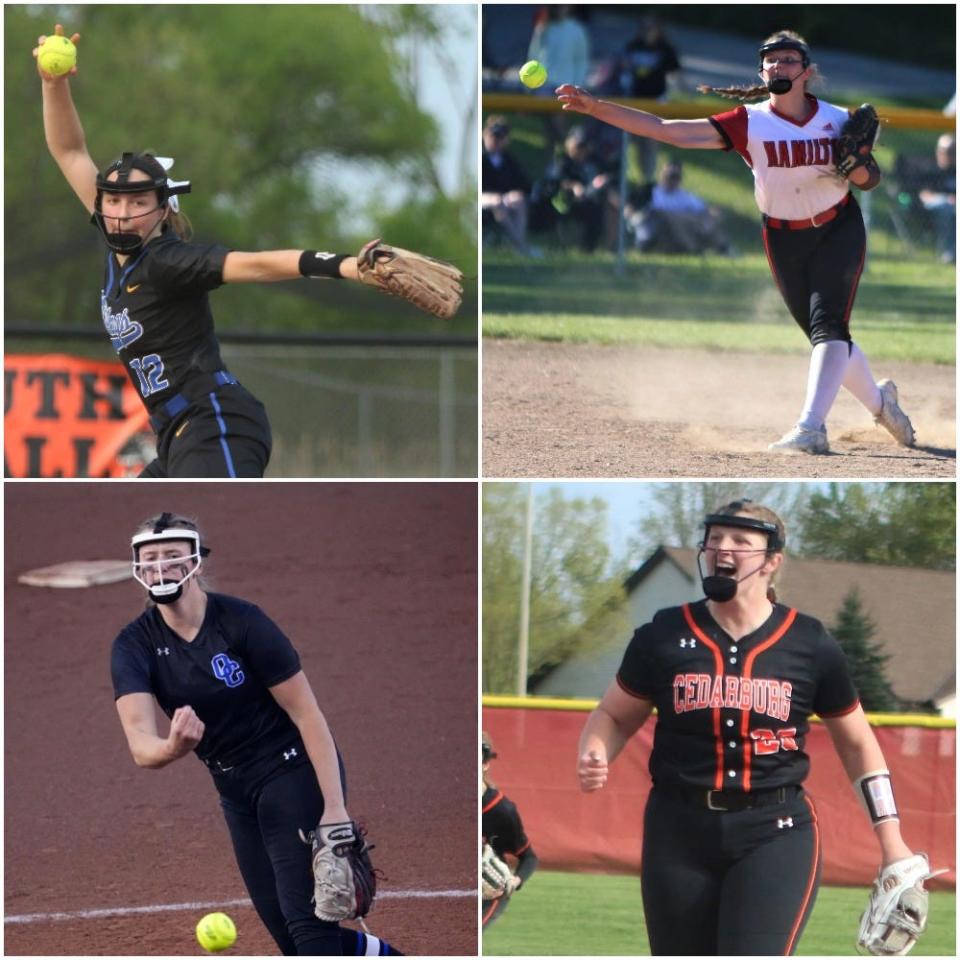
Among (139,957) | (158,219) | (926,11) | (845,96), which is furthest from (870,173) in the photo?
(926,11)

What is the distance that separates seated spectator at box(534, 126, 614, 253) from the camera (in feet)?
42.3

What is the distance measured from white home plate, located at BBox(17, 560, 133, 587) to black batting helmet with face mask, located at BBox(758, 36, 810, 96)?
13.5 ft

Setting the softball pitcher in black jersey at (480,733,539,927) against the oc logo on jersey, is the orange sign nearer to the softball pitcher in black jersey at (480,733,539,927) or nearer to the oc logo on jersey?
the softball pitcher in black jersey at (480,733,539,927)

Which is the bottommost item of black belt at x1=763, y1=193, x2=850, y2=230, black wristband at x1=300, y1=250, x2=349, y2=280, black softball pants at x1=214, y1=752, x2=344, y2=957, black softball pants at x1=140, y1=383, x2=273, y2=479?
black softball pants at x1=214, y1=752, x2=344, y2=957

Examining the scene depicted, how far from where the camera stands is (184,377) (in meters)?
5.50

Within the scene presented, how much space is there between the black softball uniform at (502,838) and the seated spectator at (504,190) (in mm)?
7037

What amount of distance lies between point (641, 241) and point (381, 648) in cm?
672

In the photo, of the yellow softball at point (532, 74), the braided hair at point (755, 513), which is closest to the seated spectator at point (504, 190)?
the yellow softball at point (532, 74)

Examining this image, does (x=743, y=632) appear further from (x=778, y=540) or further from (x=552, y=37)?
(x=552, y=37)

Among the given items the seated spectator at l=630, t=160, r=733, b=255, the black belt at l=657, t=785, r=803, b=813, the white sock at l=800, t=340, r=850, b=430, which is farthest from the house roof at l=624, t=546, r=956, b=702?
the seated spectator at l=630, t=160, r=733, b=255

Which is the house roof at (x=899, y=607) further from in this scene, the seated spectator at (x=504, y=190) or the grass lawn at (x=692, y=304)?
the seated spectator at (x=504, y=190)

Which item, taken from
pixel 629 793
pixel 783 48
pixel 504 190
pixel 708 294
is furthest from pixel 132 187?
pixel 708 294

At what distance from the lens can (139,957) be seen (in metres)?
5.91

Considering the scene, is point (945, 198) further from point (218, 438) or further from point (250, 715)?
point (250, 715)
